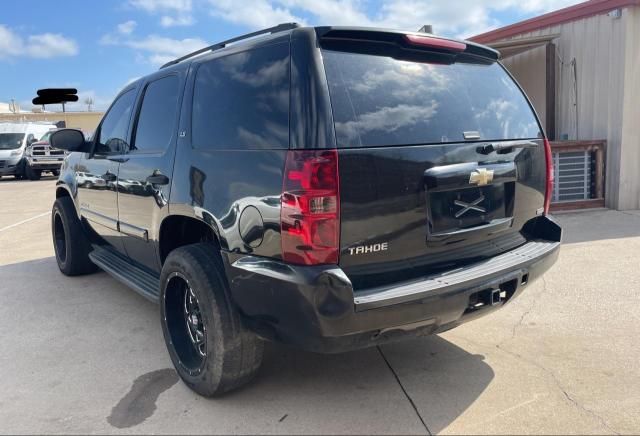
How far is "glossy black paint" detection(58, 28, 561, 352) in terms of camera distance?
2.43 metres

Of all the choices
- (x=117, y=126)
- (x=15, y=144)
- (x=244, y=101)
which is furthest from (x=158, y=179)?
(x=15, y=144)

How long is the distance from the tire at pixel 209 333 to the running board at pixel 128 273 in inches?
17.9

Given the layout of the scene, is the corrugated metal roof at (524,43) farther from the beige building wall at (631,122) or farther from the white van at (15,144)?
the white van at (15,144)

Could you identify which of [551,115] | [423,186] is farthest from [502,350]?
[551,115]

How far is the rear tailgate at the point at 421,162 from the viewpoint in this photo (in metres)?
2.51

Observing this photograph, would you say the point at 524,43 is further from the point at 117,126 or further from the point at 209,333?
the point at 209,333

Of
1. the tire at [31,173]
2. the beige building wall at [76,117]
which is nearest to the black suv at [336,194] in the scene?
the tire at [31,173]

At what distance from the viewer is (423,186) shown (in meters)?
2.67

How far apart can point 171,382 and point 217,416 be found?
0.56 m

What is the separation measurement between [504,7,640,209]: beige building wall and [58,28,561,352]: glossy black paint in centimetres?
583

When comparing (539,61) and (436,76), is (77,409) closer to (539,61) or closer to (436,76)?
(436,76)

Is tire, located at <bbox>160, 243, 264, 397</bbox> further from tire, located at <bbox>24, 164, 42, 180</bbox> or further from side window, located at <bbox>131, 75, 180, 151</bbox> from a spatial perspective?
tire, located at <bbox>24, 164, 42, 180</bbox>

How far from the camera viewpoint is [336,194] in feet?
7.93

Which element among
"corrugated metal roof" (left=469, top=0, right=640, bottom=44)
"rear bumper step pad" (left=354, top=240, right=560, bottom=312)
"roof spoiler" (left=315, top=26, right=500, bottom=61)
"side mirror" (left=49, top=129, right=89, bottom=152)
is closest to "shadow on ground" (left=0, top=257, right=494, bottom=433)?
"rear bumper step pad" (left=354, top=240, right=560, bottom=312)
